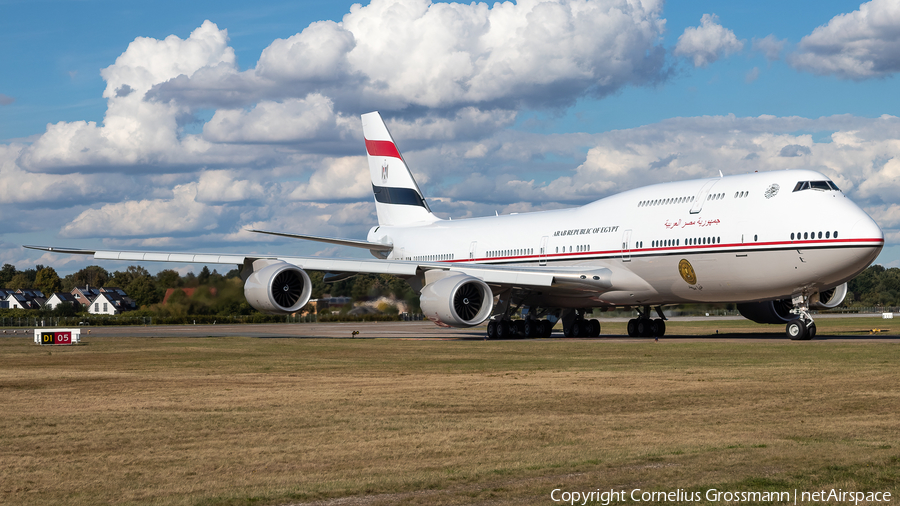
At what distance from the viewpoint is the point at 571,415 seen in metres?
12.1

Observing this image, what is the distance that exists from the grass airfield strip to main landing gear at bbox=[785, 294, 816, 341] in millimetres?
6865

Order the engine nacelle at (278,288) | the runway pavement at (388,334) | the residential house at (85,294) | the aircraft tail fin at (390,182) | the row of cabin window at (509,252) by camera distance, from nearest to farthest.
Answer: the runway pavement at (388,334) → the engine nacelle at (278,288) → the row of cabin window at (509,252) → the aircraft tail fin at (390,182) → the residential house at (85,294)

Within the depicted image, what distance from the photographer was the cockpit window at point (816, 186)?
89.7 feet

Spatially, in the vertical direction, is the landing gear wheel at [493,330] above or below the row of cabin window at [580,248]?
below

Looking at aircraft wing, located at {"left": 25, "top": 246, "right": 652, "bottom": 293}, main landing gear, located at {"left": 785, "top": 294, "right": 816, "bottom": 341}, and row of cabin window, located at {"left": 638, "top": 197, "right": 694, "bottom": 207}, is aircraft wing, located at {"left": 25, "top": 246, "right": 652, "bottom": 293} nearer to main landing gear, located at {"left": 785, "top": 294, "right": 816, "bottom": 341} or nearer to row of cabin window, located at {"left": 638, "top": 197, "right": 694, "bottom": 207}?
row of cabin window, located at {"left": 638, "top": 197, "right": 694, "bottom": 207}

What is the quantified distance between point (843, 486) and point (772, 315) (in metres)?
28.2

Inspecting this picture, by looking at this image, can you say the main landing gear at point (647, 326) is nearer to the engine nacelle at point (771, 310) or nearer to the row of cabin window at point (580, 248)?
the engine nacelle at point (771, 310)

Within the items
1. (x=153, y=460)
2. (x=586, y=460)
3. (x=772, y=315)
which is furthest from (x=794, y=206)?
(x=153, y=460)

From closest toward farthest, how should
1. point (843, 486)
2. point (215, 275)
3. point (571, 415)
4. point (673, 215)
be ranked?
point (843, 486)
point (571, 415)
point (673, 215)
point (215, 275)

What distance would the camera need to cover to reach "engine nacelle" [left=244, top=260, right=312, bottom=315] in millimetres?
33125

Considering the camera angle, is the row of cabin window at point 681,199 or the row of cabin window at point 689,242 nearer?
the row of cabin window at point 681,199

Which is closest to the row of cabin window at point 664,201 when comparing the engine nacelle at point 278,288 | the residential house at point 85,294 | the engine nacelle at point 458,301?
the engine nacelle at point 458,301

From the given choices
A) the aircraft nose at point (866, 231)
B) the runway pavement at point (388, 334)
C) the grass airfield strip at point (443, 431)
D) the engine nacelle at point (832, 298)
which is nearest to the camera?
the grass airfield strip at point (443, 431)

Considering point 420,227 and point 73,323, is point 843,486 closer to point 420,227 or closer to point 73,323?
point 420,227
